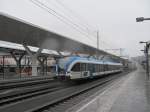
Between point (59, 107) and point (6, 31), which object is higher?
point (6, 31)

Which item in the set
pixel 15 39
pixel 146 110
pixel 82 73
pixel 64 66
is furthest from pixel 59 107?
pixel 15 39

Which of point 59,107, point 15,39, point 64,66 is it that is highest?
point 15,39

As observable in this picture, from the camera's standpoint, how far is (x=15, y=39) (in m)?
34.5

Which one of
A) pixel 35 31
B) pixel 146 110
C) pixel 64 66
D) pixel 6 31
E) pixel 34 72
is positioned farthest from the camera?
pixel 34 72

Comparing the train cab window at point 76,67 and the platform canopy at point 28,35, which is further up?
the platform canopy at point 28,35

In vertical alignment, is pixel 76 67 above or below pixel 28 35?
below

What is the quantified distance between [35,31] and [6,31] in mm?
4035

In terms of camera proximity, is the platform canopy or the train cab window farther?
the platform canopy

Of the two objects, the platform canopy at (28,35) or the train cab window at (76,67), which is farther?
the platform canopy at (28,35)

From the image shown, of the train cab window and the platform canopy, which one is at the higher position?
the platform canopy

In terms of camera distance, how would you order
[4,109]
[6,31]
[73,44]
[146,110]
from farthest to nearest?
1. [73,44]
2. [6,31]
3. [4,109]
4. [146,110]

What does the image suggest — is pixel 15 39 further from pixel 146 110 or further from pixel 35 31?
pixel 146 110

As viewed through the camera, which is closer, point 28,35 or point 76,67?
point 76,67

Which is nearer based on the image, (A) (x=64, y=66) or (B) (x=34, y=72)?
(A) (x=64, y=66)
